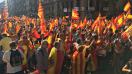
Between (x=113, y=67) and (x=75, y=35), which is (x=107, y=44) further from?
(x=75, y=35)

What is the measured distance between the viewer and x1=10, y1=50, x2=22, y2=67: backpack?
34.1ft

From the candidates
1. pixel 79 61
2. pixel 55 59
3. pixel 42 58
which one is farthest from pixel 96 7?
pixel 42 58

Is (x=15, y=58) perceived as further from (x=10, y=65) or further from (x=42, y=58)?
(x=42, y=58)

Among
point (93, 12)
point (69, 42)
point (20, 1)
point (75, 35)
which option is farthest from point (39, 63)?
point (20, 1)

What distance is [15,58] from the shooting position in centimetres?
1048

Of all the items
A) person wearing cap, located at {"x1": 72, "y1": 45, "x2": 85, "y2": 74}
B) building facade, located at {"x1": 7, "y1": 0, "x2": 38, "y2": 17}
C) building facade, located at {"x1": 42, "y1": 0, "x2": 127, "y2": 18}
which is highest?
person wearing cap, located at {"x1": 72, "y1": 45, "x2": 85, "y2": 74}

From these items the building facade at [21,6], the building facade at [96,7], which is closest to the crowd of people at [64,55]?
the building facade at [96,7]

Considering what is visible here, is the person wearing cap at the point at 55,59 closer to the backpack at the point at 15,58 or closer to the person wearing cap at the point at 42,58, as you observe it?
the person wearing cap at the point at 42,58

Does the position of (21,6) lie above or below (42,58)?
below

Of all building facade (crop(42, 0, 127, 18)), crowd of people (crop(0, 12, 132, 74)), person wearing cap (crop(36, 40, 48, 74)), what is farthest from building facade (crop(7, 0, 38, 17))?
person wearing cap (crop(36, 40, 48, 74))

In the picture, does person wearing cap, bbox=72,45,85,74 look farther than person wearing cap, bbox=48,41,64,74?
Yes

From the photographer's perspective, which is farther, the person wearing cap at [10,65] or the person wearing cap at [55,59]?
the person wearing cap at [55,59]

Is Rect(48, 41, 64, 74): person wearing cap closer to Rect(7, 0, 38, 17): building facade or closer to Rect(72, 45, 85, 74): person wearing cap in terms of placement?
Rect(72, 45, 85, 74): person wearing cap

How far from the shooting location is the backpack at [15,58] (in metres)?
10.4
